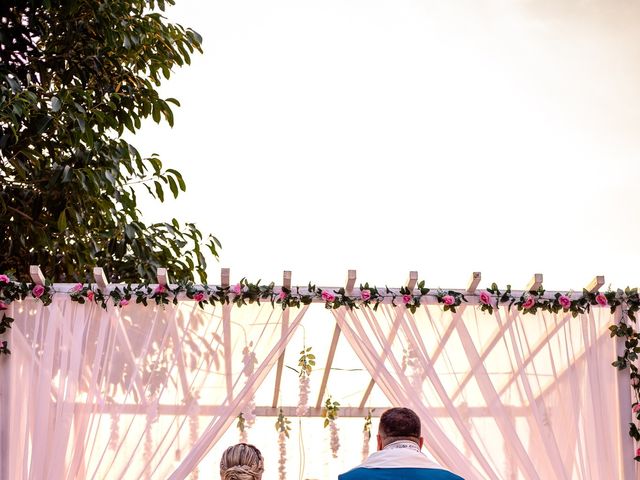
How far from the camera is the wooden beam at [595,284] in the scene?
18.1ft

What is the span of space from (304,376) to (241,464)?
3.46m

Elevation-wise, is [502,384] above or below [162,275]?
below

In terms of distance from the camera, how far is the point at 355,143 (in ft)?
34.6

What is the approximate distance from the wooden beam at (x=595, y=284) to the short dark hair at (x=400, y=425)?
91.7 inches

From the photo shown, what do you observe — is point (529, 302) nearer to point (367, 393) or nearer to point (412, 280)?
point (412, 280)

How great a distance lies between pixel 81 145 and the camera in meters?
6.91

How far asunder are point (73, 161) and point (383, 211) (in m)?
4.51

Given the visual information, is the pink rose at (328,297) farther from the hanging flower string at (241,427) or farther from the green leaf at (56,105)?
the green leaf at (56,105)

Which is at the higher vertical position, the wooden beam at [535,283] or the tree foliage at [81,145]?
the tree foliage at [81,145]

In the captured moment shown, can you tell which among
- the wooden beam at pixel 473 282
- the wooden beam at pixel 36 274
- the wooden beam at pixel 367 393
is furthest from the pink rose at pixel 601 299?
the wooden beam at pixel 36 274

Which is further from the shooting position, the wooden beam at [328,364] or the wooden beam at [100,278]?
the wooden beam at [328,364]

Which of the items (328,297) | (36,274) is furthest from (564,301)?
(36,274)

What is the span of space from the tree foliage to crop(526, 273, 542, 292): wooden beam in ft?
7.86

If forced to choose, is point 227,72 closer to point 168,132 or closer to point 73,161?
point 168,132
